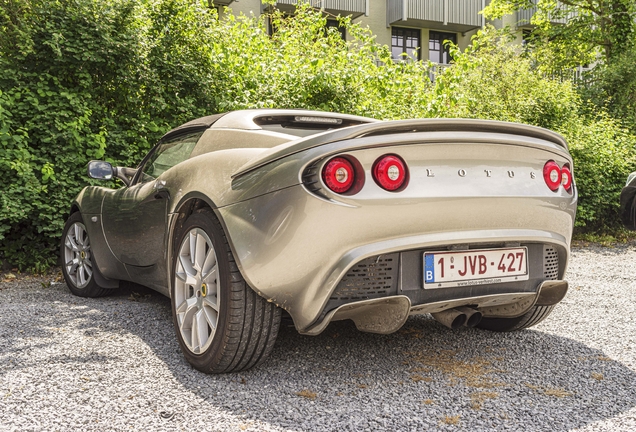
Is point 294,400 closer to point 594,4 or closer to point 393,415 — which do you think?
point 393,415

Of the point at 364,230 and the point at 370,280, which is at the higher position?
the point at 364,230

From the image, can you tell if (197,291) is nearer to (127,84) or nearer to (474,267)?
(474,267)

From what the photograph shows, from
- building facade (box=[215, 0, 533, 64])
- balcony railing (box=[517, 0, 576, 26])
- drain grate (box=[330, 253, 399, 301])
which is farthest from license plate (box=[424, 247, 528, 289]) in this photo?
balcony railing (box=[517, 0, 576, 26])

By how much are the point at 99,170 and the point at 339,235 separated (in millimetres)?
2671

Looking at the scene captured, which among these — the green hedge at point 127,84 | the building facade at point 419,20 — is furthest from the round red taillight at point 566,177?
the building facade at point 419,20

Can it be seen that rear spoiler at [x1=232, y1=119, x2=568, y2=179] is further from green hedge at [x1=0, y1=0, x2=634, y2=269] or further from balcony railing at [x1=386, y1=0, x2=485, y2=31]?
balcony railing at [x1=386, y1=0, x2=485, y2=31]

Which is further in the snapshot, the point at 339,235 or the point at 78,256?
the point at 78,256

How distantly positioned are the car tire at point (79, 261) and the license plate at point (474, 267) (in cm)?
310

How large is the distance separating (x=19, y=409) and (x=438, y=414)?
5.66ft

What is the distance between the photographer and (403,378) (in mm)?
2910

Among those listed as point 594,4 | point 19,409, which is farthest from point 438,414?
point 594,4

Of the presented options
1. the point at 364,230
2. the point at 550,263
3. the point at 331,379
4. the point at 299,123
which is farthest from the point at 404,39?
the point at 364,230

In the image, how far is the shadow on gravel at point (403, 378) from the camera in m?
2.46

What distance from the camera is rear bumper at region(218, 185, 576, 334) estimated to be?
246 centimetres
